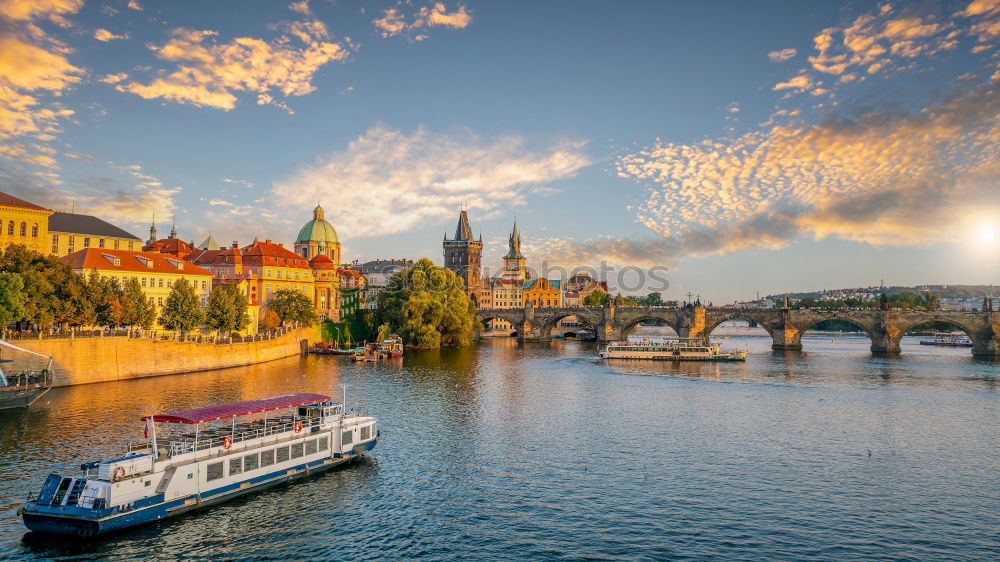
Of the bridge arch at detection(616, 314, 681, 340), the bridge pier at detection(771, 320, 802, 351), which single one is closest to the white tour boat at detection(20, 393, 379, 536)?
the bridge arch at detection(616, 314, 681, 340)

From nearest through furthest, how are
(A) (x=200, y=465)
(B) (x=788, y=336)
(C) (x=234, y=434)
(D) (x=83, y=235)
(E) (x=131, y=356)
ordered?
(A) (x=200, y=465), (C) (x=234, y=434), (E) (x=131, y=356), (D) (x=83, y=235), (B) (x=788, y=336)

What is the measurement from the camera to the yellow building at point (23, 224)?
8819 cm

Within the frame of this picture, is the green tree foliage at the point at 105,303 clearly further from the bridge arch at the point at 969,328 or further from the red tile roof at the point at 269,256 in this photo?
the bridge arch at the point at 969,328

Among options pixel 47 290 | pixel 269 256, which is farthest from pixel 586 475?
pixel 269 256

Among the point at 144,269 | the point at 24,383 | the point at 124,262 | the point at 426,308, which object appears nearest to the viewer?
the point at 24,383

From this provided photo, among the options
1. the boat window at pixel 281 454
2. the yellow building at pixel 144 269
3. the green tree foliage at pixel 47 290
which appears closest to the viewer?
the boat window at pixel 281 454

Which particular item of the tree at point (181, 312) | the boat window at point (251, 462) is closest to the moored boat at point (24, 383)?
the tree at point (181, 312)

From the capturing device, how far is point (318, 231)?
189 m

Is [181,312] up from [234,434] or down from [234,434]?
up

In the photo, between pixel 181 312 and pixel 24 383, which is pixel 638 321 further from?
pixel 24 383

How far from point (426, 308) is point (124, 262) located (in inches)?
2170

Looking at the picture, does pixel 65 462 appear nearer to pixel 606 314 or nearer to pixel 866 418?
pixel 866 418

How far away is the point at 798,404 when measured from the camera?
6744 centimetres

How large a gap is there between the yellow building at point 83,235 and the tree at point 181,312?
29.3 metres
